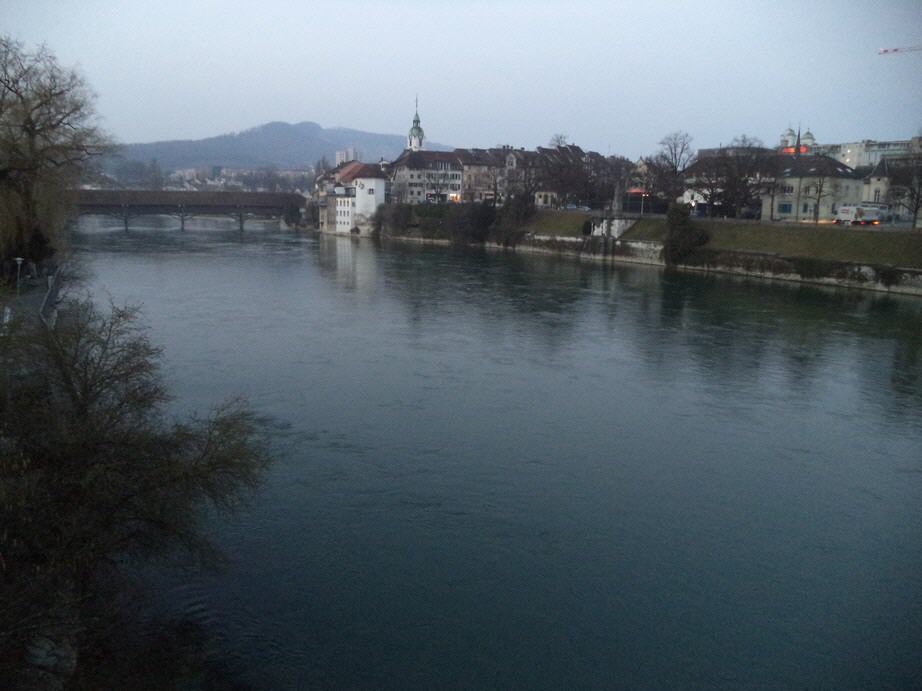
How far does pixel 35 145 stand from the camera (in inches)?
605

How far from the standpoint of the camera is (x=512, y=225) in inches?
1532

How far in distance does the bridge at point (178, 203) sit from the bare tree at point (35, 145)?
2991 cm

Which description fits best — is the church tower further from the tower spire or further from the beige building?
the beige building

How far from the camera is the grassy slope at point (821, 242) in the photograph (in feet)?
79.3

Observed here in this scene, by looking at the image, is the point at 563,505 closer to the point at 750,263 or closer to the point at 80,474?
the point at 80,474

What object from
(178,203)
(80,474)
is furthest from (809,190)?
(178,203)

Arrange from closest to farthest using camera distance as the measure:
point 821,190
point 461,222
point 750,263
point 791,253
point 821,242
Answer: point 821,242 → point 791,253 → point 750,263 → point 821,190 → point 461,222

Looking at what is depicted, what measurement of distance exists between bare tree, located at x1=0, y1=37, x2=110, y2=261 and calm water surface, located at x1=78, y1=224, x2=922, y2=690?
298 cm

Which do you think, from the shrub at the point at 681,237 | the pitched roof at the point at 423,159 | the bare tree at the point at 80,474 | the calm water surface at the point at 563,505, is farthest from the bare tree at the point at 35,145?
the pitched roof at the point at 423,159

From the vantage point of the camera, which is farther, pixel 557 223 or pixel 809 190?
pixel 557 223

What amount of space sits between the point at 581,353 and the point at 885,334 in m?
7.57

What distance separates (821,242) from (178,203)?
3765 centimetres

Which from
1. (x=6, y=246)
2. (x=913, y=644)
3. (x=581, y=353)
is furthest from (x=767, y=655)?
(x=6, y=246)

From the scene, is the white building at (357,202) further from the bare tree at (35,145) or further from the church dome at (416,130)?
the bare tree at (35,145)
